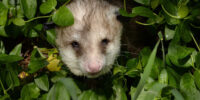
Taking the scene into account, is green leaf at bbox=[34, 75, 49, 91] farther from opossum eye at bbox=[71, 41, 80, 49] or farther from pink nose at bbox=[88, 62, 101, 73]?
pink nose at bbox=[88, 62, 101, 73]

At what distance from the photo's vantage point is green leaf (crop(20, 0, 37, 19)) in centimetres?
178

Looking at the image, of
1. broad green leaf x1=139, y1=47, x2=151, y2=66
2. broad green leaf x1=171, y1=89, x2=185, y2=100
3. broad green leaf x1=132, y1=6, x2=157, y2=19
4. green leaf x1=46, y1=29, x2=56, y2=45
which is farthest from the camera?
green leaf x1=46, y1=29, x2=56, y2=45

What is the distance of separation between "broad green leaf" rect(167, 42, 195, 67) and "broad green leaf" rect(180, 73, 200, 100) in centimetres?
8

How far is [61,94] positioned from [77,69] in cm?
21

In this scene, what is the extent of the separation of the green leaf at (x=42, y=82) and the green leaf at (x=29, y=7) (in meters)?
0.45

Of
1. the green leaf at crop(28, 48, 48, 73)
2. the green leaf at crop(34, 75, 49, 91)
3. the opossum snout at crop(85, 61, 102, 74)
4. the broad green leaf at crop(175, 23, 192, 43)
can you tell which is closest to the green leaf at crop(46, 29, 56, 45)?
the green leaf at crop(28, 48, 48, 73)

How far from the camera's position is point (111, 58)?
1.87 meters

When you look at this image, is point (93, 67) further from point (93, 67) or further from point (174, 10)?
point (174, 10)

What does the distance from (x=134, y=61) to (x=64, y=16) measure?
21.4 inches

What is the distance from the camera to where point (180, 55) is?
65.8 inches

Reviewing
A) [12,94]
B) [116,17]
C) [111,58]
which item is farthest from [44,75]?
[116,17]

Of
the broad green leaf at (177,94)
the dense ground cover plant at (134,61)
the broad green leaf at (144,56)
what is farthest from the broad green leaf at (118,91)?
the broad green leaf at (177,94)

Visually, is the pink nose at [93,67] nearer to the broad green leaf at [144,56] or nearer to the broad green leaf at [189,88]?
the broad green leaf at [144,56]

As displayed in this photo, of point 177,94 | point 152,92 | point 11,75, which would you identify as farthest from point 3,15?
point 177,94
